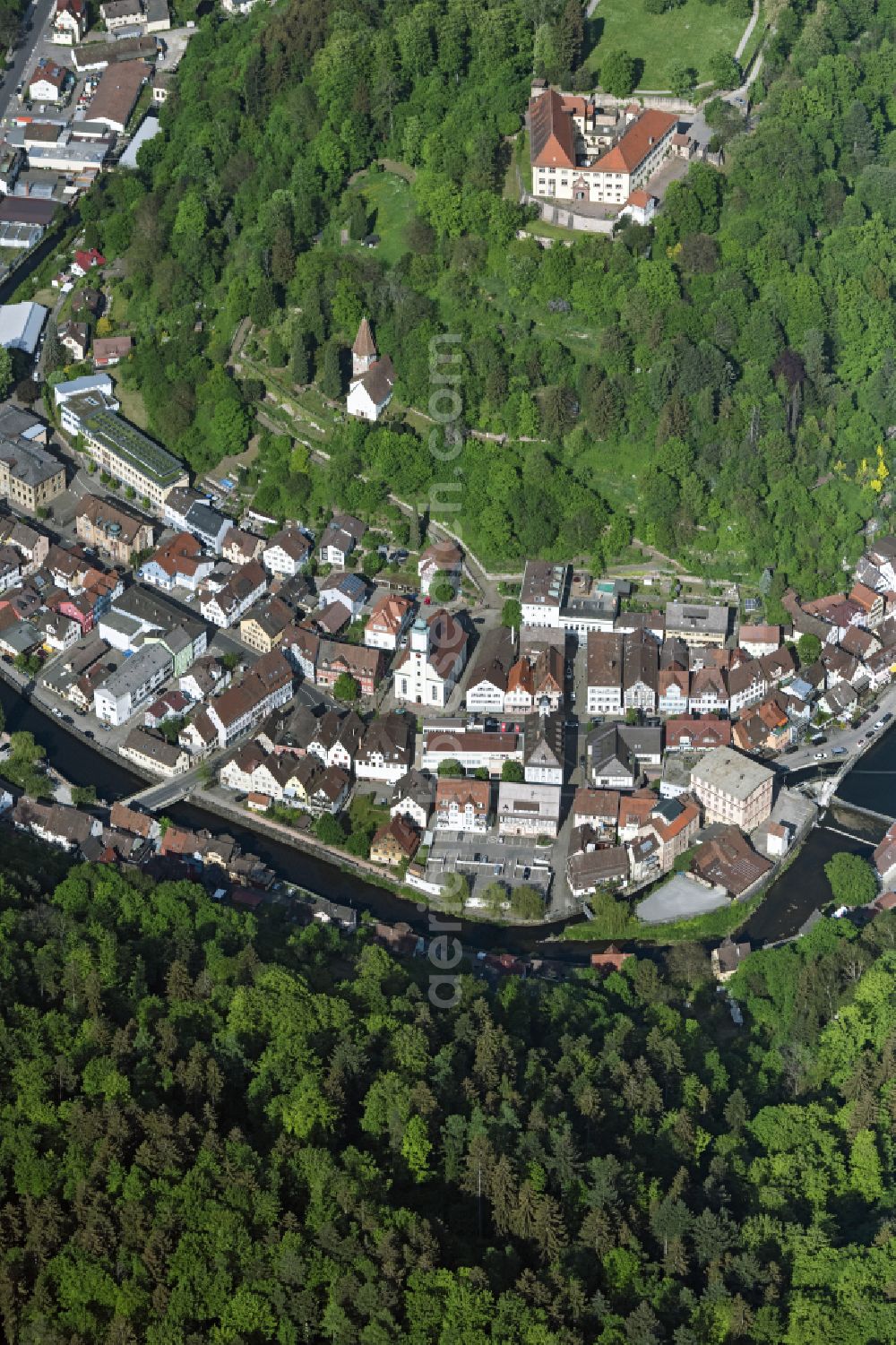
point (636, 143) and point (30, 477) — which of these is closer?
point (636, 143)

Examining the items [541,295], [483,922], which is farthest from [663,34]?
[483,922]

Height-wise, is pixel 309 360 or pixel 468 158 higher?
pixel 468 158

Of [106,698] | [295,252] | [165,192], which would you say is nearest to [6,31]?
[165,192]

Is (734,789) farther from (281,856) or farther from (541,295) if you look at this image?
(541,295)

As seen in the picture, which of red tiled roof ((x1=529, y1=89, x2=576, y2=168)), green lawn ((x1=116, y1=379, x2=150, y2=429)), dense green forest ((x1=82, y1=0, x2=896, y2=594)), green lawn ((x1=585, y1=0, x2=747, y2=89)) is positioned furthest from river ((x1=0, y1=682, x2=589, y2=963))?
green lawn ((x1=585, y1=0, x2=747, y2=89))

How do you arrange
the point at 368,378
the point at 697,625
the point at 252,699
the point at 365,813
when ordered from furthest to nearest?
the point at 368,378 < the point at 697,625 < the point at 252,699 < the point at 365,813

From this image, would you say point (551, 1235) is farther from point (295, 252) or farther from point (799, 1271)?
point (295, 252)
